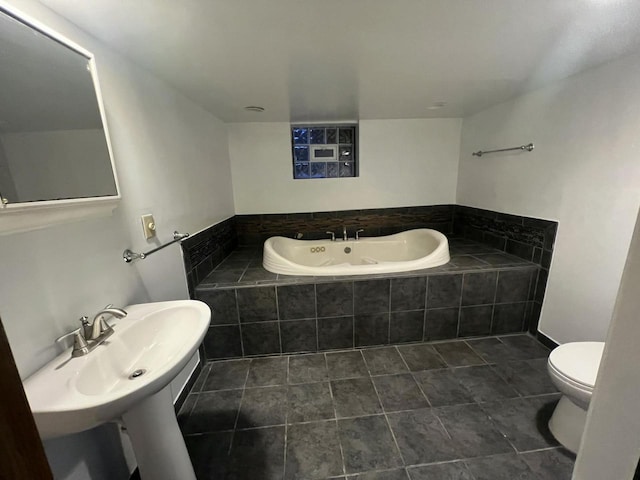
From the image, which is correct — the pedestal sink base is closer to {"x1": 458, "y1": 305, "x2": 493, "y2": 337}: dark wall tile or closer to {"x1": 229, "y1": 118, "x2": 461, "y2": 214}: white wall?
{"x1": 458, "y1": 305, "x2": 493, "y2": 337}: dark wall tile

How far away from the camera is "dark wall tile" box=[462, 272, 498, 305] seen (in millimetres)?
2105

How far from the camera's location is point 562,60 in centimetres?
149

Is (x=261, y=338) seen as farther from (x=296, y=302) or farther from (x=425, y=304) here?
(x=425, y=304)

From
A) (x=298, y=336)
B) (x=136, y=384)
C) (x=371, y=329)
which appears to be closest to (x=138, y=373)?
(x=136, y=384)

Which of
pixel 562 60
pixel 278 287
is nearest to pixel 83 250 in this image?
pixel 278 287

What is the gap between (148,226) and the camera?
135 cm

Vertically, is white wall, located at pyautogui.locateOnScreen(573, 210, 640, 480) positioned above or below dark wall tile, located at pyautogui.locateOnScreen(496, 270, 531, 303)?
above

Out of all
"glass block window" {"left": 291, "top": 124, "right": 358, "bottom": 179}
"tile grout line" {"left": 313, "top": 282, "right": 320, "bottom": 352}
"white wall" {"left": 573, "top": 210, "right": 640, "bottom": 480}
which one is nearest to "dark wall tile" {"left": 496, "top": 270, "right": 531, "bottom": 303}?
"tile grout line" {"left": 313, "top": 282, "right": 320, "bottom": 352}

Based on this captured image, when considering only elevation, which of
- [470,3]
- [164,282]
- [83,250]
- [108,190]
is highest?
[470,3]

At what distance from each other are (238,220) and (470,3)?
8.65 ft

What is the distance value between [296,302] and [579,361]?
1609mm

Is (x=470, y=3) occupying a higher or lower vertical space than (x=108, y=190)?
higher

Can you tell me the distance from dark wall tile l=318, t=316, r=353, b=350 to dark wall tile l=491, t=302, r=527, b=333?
4.00ft

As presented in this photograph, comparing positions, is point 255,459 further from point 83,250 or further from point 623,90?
point 623,90
